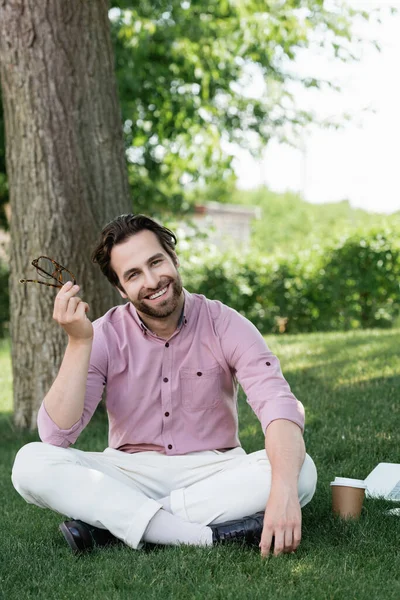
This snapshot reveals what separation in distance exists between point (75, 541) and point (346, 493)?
1135mm

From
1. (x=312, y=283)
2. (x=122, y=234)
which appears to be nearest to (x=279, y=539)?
(x=122, y=234)

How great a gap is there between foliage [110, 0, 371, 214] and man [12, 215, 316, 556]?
8.22 m

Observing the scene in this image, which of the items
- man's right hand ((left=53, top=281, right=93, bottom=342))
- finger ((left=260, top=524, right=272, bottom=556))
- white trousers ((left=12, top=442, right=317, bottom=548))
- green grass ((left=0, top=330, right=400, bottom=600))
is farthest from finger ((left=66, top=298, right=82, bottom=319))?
finger ((left=260, top=524, right=272, bottom=556))

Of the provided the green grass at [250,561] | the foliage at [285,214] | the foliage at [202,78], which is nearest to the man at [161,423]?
the green grass at [250,561]

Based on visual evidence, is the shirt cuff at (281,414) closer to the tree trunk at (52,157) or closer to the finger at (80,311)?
the finger at (80,311)

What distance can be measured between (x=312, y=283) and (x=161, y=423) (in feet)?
33.1

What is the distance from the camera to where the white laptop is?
3800 mm

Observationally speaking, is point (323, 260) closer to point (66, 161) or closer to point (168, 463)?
point (66, 161)

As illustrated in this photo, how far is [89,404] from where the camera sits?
11.7 ft

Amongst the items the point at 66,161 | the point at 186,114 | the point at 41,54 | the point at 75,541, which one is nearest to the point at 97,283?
the point at 66,161

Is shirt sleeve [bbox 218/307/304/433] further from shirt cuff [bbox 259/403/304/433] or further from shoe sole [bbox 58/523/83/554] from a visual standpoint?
shoe sole [bbox 58/523/83/554]

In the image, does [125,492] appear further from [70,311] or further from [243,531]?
[70,311]

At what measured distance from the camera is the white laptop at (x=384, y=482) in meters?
3.80

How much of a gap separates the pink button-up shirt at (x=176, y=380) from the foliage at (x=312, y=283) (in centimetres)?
954
